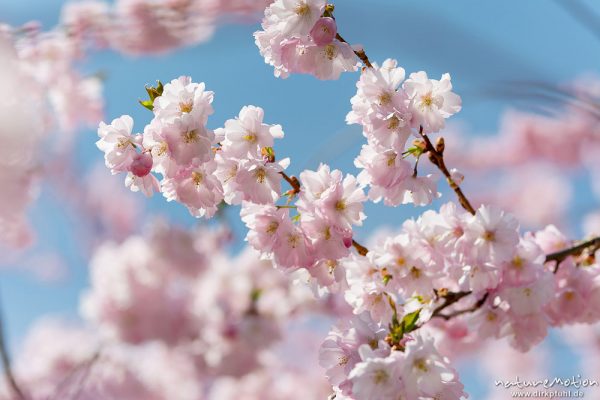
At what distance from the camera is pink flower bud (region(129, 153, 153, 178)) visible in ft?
3.90

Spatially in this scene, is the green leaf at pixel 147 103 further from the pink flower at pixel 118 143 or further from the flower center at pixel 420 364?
the flower center at pixel 420 364

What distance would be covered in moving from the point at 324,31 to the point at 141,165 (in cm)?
42

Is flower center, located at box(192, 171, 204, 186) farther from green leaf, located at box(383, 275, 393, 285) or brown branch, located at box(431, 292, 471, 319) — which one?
brown branch, located at box(431, 292, 471, 319)

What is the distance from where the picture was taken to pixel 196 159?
1183mm

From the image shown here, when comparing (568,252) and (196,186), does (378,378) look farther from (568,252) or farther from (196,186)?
(568,252)

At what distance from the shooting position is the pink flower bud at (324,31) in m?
1.19

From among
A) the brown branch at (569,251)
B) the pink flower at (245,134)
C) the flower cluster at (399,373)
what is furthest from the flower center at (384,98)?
the brown branch at (569,251)

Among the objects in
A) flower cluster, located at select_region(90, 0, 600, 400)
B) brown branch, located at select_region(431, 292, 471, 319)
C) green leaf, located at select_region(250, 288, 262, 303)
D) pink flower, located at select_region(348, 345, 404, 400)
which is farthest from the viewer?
green leaf, located at select_region(250, 288, 262, 303)

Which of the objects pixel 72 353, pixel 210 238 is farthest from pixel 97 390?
pixel 210 238

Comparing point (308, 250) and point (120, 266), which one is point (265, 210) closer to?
point (308, 250)

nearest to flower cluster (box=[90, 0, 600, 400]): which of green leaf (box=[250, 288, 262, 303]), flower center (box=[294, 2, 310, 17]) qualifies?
flower center (box=[294, 2, 310, 17])

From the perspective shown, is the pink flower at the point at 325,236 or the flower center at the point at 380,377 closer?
the flower center at the point at 380,377

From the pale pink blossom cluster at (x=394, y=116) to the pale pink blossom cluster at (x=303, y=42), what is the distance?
0.06m

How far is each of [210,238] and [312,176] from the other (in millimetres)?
3754
